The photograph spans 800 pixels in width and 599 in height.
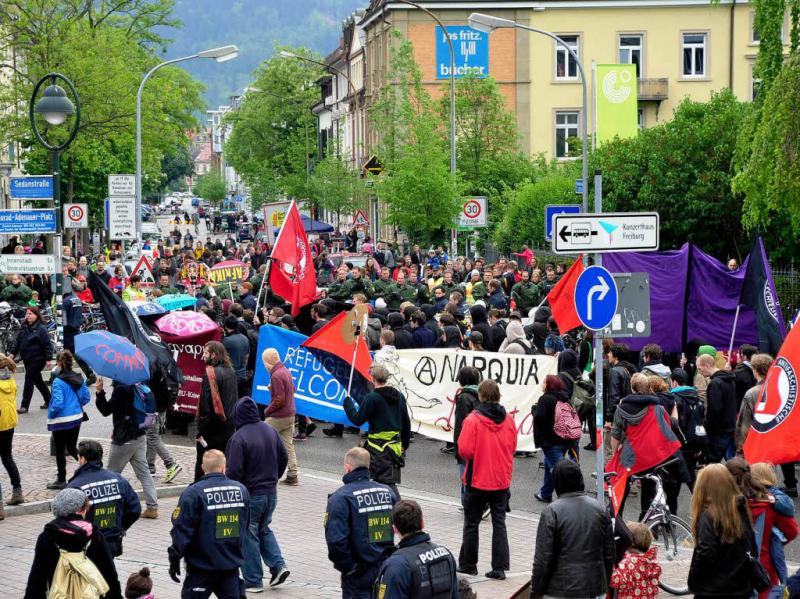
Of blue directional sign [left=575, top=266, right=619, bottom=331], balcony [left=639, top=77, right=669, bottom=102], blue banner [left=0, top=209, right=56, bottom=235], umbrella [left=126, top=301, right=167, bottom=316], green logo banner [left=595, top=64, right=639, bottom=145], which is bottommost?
umbrella [left=126, top=301, right=167, bottom=316]

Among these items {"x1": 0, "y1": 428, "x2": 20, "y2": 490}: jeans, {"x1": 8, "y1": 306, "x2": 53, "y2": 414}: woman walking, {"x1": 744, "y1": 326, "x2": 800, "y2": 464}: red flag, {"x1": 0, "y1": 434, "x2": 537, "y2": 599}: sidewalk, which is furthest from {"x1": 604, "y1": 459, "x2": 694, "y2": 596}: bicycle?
{"x1": 8, "y1": 306, "x2": 53, "y2": 414}: woman walking

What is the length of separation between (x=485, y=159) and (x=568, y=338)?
2624cm

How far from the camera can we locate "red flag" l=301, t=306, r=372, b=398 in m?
14.5

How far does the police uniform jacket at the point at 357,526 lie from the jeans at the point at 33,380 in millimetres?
11546

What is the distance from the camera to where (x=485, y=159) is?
150ft

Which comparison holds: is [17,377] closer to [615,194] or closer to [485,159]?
[615,194]

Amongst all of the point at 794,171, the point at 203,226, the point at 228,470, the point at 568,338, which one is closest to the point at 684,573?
the point at 228,470

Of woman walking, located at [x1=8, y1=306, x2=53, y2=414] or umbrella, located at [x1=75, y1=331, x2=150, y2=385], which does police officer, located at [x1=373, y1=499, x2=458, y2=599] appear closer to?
umbrella, located at [x1=75, y1=331, x2=150, y2=385]

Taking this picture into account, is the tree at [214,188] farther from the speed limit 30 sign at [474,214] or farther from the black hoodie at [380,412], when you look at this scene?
the black hoodie at [380,412]

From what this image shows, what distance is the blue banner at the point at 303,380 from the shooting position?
52.8ft

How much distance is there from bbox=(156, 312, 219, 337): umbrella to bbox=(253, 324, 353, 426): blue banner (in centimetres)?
119

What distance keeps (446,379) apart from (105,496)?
8.09m

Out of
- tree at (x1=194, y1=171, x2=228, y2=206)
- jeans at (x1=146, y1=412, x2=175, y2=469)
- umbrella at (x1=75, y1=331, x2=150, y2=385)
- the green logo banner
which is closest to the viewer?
umbrella at (x1=75, y1=331, x2=150, y2=385)

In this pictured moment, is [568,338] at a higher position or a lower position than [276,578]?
higher
